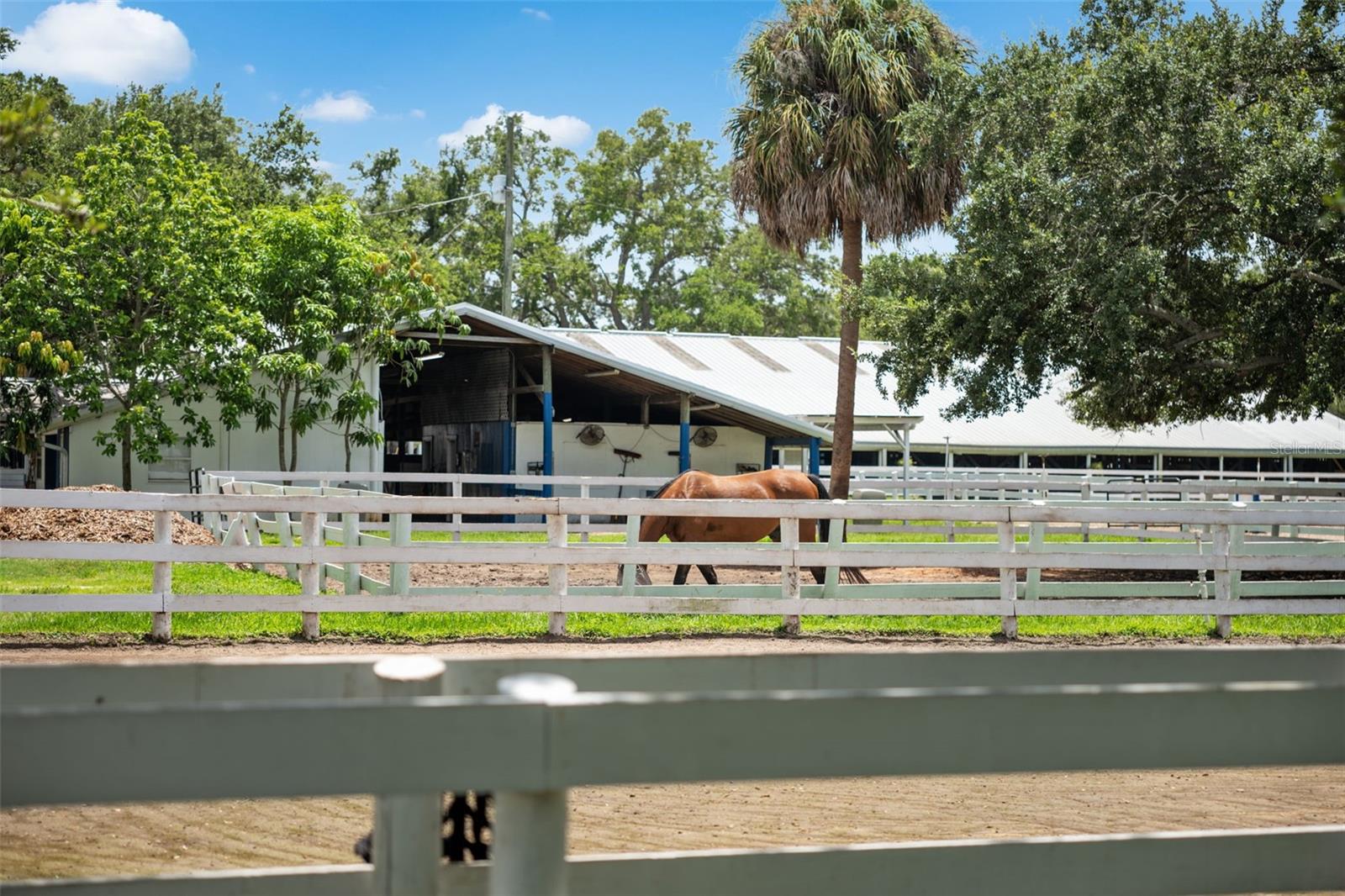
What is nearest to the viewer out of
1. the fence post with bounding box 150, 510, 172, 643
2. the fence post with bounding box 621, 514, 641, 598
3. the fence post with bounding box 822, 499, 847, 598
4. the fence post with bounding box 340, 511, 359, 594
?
the fence post with bounding box 150, 510, 172, 643

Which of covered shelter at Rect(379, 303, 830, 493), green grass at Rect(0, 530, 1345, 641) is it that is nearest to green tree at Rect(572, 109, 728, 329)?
covered shelter at Rect(379, 303, 830, 493)

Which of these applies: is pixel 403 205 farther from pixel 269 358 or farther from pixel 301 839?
pixel 301 839

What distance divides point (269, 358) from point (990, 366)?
12.5 meters

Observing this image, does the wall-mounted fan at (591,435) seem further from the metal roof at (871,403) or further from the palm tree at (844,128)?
the palm tree at (844,128)

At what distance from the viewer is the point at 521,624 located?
36.8ft

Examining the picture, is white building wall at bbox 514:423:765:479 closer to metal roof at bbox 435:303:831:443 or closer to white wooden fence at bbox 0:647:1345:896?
metal roof at bbox 435:303:831:443

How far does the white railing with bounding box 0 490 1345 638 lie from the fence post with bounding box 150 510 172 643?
1 cm

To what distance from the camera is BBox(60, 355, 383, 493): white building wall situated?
967 inches

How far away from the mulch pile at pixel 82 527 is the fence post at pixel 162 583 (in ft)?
21.6

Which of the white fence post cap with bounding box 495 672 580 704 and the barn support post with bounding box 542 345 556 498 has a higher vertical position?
the barn support post with bounding box 542 345 556 498

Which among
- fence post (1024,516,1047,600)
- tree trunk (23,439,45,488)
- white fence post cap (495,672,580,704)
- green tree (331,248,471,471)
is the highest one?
green tree (331,248,471,471)

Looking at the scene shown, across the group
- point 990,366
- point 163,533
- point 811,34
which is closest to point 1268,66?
point 990,366

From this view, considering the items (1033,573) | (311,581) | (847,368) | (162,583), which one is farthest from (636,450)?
(162,583)

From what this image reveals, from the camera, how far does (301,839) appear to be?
523 cm
